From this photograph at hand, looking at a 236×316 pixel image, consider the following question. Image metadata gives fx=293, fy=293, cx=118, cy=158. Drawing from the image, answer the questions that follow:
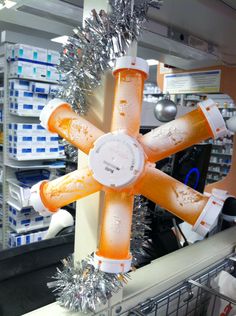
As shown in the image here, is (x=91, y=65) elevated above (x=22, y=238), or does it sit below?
above

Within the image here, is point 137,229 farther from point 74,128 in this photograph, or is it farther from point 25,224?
point 25,224

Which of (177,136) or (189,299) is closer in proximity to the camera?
(177,136)

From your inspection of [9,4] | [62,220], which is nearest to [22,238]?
[62,220]

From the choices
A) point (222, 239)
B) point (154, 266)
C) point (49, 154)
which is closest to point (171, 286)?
point (154, 266)

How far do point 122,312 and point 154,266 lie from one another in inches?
5.7

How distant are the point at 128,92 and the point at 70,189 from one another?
0.17m

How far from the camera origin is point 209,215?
41cm

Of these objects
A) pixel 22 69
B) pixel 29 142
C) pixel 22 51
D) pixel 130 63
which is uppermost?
pixel 22 51

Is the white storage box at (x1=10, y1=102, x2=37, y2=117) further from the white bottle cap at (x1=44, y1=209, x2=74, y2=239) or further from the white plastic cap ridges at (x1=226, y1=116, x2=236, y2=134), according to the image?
the white plastic cap ridges at (x1=226, y1=116, x2=236, y2=134)

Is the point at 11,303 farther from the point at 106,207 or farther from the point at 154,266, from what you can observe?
the point at 106,207

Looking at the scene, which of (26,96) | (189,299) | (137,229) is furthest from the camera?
(26,96)

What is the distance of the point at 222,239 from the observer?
884 mm

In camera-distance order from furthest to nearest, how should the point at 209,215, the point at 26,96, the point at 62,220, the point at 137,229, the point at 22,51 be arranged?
the point at 26,96 < the point at 22,51 < the point at 62,220 < the point at 137,229 < the point at 209,215

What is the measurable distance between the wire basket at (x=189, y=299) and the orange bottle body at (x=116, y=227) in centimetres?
20
